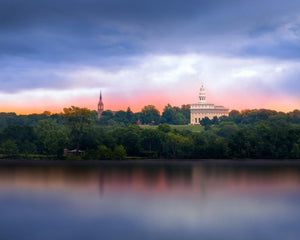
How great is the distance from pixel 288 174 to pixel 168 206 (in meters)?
25.2

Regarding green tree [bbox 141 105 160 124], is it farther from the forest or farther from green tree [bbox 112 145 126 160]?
green tree [bbox 112 145 126 160]

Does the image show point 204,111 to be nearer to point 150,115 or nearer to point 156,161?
point 150,115

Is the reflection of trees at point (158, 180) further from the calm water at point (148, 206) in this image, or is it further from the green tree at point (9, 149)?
the green tree at point (9, 149)

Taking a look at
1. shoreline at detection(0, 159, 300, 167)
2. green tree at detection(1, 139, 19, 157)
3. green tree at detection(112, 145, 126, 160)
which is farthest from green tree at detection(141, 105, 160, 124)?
green tree at detection(1, 139, 19, 157)

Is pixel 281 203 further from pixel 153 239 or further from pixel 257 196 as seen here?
pixel 153 239

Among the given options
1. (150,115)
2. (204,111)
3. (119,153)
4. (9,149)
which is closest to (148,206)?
(119,153)

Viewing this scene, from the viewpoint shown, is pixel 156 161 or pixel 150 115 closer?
pixel 156 161

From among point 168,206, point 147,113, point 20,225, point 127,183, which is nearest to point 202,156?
point 127,183

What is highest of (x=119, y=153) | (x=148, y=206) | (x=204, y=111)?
(x=204, y=111)

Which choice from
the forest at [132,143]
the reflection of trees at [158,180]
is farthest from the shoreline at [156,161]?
the reflection of trees at [158,180]

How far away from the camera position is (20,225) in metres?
24.6

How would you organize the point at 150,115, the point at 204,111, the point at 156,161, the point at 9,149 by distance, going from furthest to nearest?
the point at 204,111
the point at 150,115
the point at 9,149
the point at 156,161

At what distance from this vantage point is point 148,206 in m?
30.7

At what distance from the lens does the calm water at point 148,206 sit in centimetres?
2331
